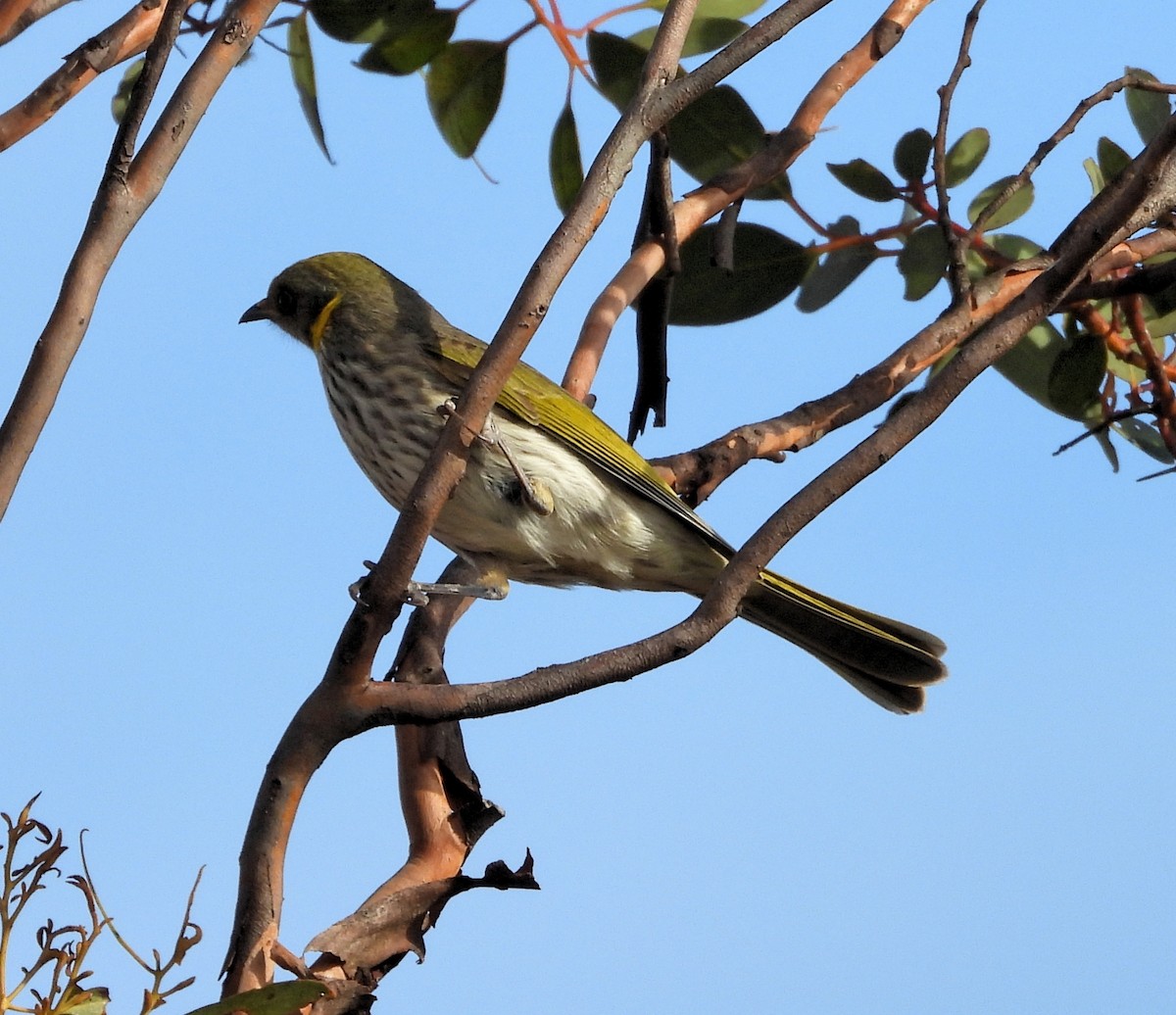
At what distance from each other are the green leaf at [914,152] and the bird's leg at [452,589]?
1363 mm

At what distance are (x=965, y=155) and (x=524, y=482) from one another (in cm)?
148

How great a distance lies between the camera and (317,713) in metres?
2.02

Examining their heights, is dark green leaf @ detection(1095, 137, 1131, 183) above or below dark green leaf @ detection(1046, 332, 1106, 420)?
above

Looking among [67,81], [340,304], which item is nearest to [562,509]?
[340,304]

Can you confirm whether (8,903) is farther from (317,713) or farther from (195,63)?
(195,63)

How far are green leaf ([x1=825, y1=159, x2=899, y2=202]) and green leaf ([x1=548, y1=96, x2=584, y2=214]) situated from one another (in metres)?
0.63

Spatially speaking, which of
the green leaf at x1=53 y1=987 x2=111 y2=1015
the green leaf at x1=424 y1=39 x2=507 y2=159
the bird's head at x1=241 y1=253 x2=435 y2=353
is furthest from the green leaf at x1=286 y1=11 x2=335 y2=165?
the green leaf at x1=53 y1=987 x2=111 y2=1015

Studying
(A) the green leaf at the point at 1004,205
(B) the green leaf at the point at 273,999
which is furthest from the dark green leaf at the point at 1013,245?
(B) the green leaf at the point at 273,999

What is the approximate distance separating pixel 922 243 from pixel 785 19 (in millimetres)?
1486

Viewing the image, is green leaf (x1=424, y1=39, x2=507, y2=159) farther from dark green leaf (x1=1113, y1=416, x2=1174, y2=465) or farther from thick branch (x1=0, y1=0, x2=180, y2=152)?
dark green leaf (x1=1113, y1=416, x2=1174, y2=465)

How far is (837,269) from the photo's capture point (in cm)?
376

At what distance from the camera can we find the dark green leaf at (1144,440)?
3.89m

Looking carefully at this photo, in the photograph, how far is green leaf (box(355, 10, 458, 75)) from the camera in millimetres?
3688

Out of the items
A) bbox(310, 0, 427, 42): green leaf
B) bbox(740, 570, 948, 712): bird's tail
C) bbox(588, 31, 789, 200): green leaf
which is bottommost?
bbox(740, 570, 948, 712): bird's tail
